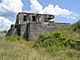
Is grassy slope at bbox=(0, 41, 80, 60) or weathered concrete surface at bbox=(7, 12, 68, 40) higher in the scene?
weathered concrete surface at bbox=(7, 12, 68, 40)

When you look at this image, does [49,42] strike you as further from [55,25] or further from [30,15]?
[30,15]

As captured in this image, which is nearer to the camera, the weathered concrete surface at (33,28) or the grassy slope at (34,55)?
the grassy slope at (34,55)

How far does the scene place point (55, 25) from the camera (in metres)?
49.0

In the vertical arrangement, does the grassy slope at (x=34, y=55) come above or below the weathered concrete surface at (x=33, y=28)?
below

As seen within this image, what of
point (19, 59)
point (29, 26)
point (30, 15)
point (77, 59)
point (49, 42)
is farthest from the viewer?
point (30, 15)

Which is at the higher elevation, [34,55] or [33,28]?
[33,28]

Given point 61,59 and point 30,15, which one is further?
point 30,15

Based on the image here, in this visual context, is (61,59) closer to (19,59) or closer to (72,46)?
(19,59)

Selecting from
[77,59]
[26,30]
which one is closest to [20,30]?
[26,30]

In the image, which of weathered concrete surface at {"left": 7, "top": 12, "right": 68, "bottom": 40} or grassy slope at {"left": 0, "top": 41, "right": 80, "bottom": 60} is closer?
grassy slope at {"left": 0, "top": 41, "right": 80, "bottom": 60}

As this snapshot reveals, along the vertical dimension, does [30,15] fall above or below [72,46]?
above

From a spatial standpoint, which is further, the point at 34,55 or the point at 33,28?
the point at 33,28

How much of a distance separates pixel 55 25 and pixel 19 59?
36851 millimetres

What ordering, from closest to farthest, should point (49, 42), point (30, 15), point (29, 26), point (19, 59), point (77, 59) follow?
point (19, 59), point (77, 59), point (49, 42), point (29, 26), point (30, 15)
